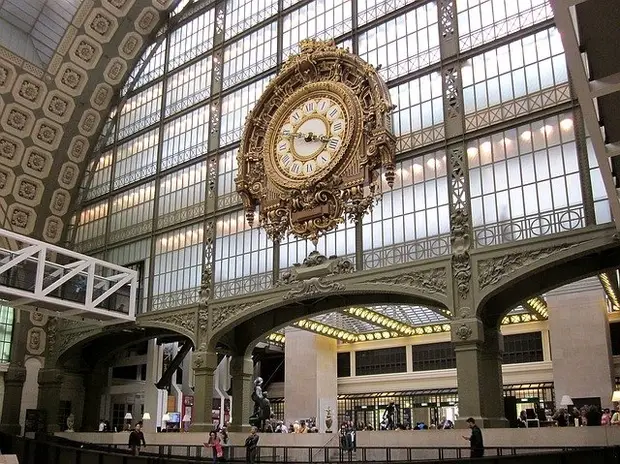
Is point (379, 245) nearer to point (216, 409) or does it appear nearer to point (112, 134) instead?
point (112, 134)

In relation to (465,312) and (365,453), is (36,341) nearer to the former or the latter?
(365,453)

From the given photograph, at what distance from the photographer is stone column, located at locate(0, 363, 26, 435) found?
34625 mm

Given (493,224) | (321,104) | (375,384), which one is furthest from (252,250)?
(375,384)

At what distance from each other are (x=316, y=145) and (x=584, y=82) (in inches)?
671

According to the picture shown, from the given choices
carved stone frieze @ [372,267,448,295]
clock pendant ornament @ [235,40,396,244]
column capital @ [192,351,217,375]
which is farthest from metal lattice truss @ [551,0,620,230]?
column capital @ [192,351,217,375]

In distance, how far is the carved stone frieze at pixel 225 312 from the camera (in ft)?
89.4

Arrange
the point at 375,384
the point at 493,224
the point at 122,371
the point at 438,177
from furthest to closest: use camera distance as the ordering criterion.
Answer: the point at 122,371, the point at 375,384, the point at 438,177, the point at 493,224

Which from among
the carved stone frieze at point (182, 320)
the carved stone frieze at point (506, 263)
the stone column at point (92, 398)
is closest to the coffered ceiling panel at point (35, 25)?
the carved stone frieze at point (182, 320)

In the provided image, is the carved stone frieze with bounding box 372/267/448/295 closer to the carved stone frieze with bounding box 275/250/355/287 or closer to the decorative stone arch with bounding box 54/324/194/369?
the carved stone frieze with bounding box 275/250/355/287

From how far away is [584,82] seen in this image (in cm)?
967

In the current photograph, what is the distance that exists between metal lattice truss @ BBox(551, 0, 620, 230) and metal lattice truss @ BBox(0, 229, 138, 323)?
891 inches

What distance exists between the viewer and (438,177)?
913 inches

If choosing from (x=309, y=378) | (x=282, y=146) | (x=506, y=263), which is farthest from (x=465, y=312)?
(x=309, y=378)

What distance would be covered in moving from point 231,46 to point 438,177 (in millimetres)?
14579
